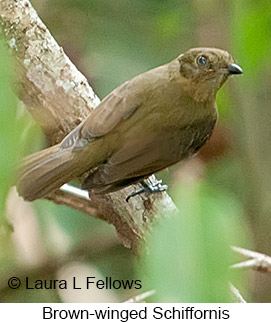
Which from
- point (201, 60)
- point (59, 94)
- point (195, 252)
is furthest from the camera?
point (201, 60)

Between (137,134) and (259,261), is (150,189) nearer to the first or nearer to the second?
(137,134)

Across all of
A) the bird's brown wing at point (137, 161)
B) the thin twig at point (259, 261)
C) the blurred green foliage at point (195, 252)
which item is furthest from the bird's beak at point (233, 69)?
the blurred green foliage at point (195, 252)

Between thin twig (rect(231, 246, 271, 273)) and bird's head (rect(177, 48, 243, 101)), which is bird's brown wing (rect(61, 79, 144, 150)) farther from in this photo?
thin twig (rect(231, 246, 271, 273))

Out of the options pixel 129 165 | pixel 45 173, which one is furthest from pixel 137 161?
pixel 45 173

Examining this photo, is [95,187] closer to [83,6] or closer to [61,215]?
[61,215]

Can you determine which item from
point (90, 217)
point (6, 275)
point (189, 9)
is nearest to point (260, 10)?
point (189, 9)
